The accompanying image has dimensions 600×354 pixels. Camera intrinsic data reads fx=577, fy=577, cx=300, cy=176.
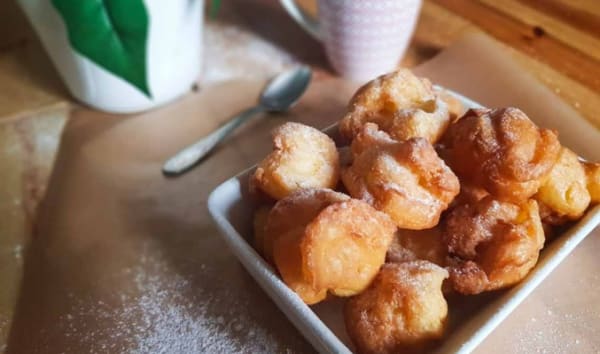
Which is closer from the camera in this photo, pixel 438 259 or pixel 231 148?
pixel 438 259

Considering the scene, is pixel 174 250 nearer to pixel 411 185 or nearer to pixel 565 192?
pixel 411 185

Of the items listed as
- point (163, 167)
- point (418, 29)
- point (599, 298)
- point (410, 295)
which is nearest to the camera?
point (410, 295)

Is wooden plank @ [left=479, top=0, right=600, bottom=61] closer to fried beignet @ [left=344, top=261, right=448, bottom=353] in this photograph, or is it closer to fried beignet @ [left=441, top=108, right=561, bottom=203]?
fried beignet @ [left=441, top=108, right=561, bottom=203]

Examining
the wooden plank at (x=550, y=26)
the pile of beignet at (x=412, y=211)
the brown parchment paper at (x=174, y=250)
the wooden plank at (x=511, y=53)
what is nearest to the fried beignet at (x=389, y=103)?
the pile of beignet at (x=412, y=211)

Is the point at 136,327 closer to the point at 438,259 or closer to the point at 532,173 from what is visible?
the point at 438,259

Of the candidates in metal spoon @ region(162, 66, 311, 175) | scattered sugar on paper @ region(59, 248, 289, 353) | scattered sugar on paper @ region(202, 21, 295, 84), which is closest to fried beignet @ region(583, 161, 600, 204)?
scattered sugar on paper @ region(59, 248, 289, 353)

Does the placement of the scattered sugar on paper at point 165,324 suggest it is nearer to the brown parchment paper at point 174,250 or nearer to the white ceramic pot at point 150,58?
the brown parchment paper at point 174,250

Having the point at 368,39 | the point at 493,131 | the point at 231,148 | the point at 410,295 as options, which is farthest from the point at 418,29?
the point at 410,295
